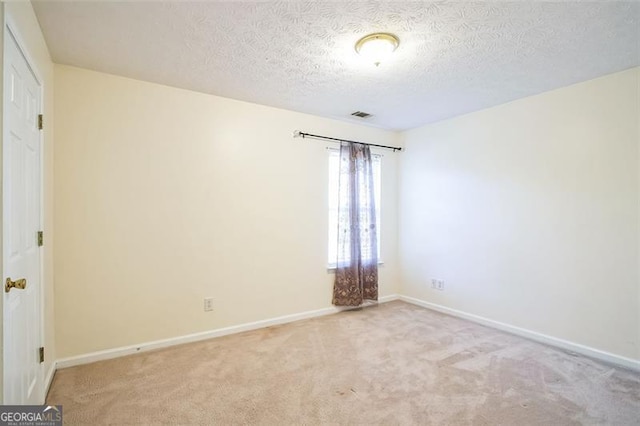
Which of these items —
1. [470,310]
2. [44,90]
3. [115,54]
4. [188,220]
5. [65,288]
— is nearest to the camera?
[44,90]

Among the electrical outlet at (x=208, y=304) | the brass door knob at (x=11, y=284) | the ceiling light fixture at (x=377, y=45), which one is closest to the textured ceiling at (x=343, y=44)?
the ceiling light fixture at (x=377, y=45)

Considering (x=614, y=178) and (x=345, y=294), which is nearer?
(x=614, y=178)

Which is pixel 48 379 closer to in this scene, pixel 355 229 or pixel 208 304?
pixel 208 304

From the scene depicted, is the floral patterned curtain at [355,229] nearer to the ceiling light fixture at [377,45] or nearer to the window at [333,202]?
the window at [333,202]

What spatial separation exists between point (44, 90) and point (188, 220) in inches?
57.7

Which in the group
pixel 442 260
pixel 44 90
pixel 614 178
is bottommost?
pixel 442 260

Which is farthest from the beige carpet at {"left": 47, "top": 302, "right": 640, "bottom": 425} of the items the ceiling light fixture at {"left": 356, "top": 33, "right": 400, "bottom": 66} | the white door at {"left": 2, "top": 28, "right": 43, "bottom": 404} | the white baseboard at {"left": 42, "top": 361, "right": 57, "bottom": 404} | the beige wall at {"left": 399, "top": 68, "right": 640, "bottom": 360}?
the ceiling light fixture at {"left": 356, "top": 33, "right": 400, "bottom": 66}

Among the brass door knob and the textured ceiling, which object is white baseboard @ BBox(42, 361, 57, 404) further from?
the textured ceiling

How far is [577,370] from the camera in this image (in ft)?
8.45

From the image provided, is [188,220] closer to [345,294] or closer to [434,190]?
[345,294]

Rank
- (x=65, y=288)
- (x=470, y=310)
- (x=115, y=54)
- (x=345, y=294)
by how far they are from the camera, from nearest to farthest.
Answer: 1. (x=115, y=54)
2. (x=65, y=288)
3. (x=470, y=310)
4. (x=345, y=294)

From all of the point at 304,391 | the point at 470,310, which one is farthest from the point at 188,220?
the point at 470,310

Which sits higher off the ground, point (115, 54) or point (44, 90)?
point (115, 54)

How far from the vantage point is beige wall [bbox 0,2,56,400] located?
1.86 meters
